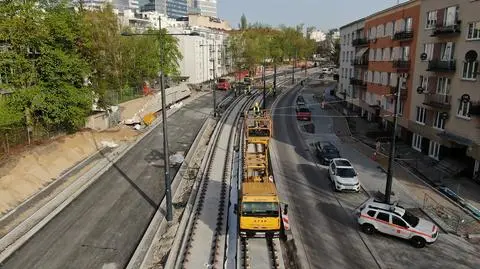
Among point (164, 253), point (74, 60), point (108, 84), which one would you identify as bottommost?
point (164, 253)

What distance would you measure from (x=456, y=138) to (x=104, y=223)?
25238 millimetres

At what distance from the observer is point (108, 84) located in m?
44.0

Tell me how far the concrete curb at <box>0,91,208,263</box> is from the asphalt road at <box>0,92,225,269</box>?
348 mm

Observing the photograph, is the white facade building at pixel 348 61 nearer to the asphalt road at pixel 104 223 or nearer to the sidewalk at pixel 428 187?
the sidewalk at pixel 428 187

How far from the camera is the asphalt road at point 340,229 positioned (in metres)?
17.4

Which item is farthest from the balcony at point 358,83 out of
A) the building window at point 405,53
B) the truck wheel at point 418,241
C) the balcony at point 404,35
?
the truck wheel at point 418,241

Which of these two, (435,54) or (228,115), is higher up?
(435,54)

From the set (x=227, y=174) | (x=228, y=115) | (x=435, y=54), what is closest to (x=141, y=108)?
Result: (x=228, y=115)

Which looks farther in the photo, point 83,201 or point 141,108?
point 141,108

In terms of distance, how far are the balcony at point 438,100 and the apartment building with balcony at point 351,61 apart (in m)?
17.9

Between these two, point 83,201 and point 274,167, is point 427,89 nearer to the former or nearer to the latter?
point 274,167

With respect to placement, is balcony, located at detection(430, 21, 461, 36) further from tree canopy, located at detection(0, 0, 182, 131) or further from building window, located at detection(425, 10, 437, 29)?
tree canopy, located at detection(0, 0, 182, 131)

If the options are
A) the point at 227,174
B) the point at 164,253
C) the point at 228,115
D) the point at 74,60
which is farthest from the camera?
the point at 228,115

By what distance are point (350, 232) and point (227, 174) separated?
11792 mm
